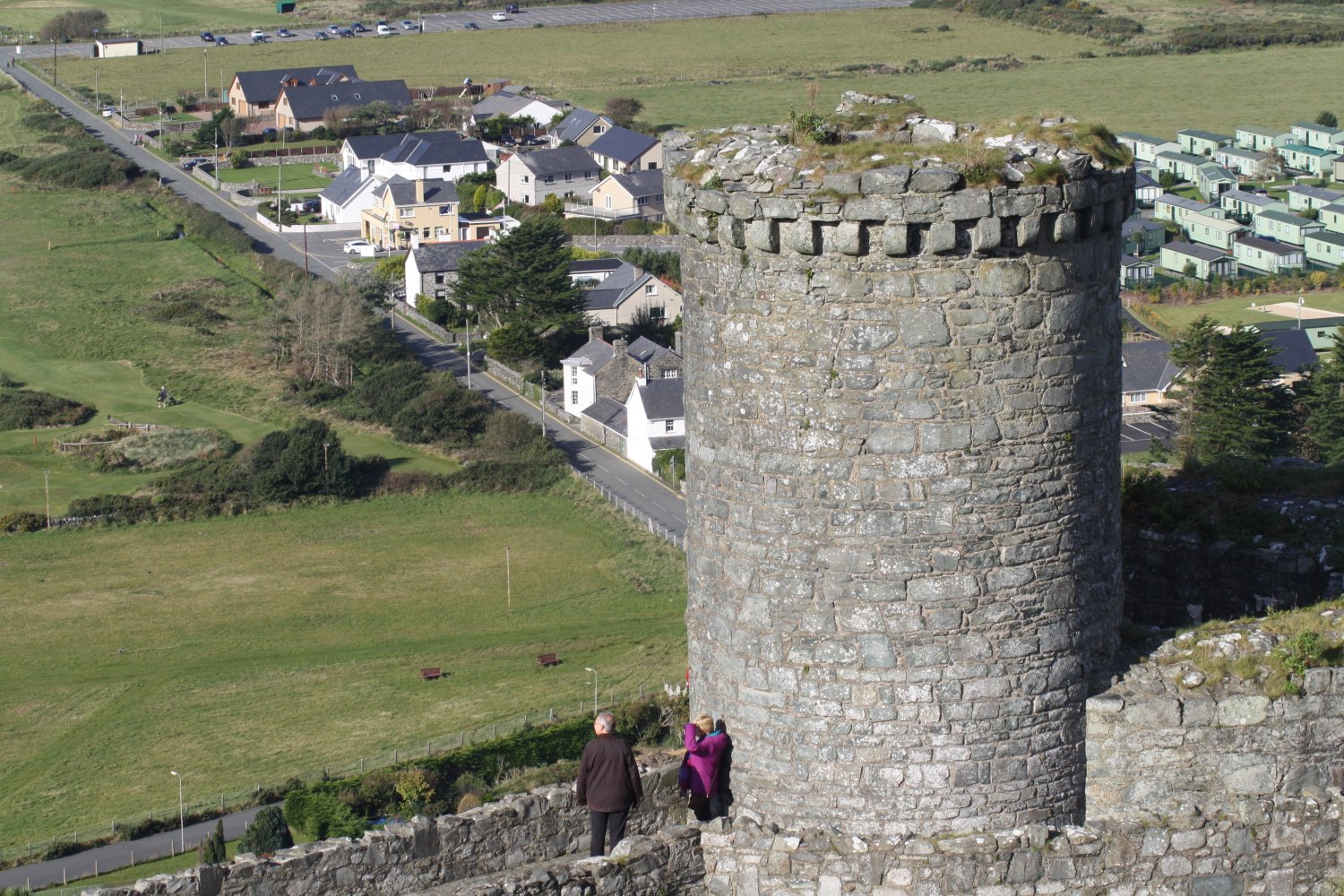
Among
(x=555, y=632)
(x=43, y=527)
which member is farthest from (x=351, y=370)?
(x=555, y=632)

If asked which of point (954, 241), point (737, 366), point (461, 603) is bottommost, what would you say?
point (461, 603)

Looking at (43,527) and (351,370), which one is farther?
(351,370)

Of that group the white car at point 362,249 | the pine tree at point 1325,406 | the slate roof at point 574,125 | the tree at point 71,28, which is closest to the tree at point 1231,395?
the pine tree at point 1325,406

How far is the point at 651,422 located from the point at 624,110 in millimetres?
78413

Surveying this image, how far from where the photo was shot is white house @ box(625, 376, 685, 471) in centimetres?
6594

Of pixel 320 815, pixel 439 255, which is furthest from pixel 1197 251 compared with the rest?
pixel 320 815

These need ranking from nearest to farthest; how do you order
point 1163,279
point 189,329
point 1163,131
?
1. point 189,329
2. point 1163,279
3. point 1163,131

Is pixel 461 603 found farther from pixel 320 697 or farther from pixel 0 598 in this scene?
pixel 0 598

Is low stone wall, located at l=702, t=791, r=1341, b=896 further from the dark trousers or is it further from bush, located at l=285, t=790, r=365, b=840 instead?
bush, located at l=285, t=790, r=365, b=840

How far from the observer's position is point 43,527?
197 feet

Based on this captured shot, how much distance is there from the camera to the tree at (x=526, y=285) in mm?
81375

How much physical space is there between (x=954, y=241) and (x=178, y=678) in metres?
39.3

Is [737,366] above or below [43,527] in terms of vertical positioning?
above

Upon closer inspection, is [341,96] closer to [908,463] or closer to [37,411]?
[37,411]
